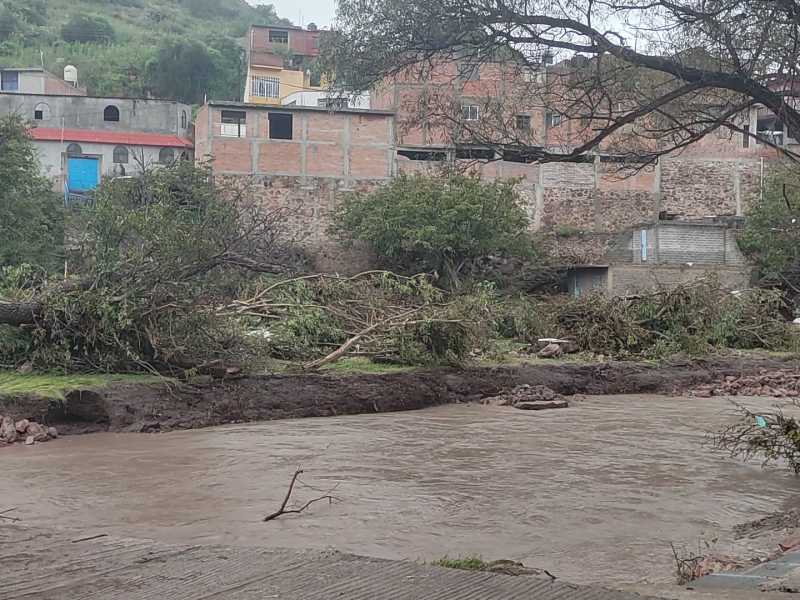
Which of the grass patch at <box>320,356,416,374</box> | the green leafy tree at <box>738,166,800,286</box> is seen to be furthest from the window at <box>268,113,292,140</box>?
the grass patch at <box>320,356,416,374</box>

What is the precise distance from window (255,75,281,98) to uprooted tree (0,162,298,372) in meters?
40.6

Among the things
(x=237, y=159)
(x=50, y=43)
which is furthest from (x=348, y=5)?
(x=50, y=43)

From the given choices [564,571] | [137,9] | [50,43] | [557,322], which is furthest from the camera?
[137,9]

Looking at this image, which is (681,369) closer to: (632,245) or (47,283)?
(47,283)

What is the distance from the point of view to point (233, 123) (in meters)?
34.8

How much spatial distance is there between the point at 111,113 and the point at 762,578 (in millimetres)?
41104

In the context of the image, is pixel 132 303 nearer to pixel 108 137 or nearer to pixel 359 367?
pixel 359 367

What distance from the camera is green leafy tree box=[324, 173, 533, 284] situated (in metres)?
29.3

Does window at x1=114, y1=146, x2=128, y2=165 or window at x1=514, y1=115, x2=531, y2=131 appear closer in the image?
window at x1=514, y1=115, x2=531, y2=131

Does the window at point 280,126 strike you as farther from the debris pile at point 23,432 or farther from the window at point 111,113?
the debris pile at point 23,432

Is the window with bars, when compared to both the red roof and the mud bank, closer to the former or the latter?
the red roof

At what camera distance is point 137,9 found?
97.5 m

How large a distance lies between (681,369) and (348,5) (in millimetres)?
13773

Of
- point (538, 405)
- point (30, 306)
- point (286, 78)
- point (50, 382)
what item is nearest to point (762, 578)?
point (50, 382)
